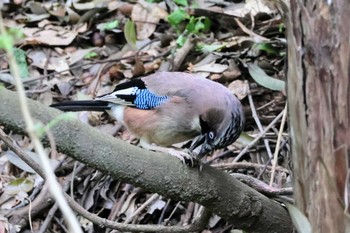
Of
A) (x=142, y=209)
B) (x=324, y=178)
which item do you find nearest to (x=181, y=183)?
(x=324, y=178)

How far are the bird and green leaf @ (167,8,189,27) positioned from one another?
5.41ft

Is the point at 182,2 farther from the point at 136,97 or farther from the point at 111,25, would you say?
the point at 136,97

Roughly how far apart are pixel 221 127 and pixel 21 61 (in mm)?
2424

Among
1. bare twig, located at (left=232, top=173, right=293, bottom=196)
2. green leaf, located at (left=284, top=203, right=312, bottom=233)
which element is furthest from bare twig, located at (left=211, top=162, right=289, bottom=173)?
green leaf, located at (left=284, top=203, right=312, bottom=233)

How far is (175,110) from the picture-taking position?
3615 millimetres

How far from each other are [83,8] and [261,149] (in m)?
2.20

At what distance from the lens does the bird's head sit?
3.37 metres

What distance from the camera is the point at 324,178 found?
7.81ft

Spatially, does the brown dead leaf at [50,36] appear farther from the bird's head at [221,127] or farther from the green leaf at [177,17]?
the bird's head at [221,127]

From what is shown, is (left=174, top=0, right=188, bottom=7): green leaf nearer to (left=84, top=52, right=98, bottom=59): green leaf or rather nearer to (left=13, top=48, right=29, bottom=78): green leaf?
(left=84, top=52, right=98, bottom=59): green leaf

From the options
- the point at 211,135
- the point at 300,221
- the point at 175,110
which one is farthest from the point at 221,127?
the point at 300,221

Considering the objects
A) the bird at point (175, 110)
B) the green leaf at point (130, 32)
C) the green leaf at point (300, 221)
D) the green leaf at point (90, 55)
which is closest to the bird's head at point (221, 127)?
the bird at point (175, 110)

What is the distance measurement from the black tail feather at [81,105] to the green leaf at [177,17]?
5.48ft

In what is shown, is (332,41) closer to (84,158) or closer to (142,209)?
(84,158)
